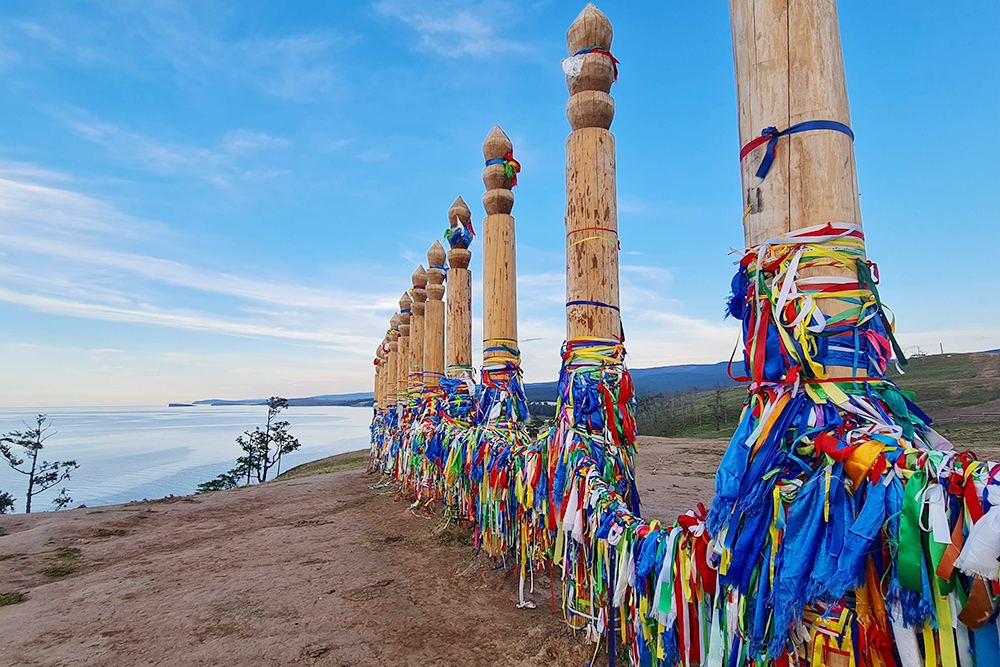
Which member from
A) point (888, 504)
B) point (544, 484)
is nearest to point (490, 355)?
point (544, 484)

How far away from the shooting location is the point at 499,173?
4.70m

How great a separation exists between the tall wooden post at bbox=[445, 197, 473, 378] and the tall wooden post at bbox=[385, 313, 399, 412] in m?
5.63

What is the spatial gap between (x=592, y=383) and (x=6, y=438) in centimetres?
3398

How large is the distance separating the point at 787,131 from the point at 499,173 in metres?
3.26

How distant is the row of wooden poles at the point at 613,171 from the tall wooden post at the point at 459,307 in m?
0.01

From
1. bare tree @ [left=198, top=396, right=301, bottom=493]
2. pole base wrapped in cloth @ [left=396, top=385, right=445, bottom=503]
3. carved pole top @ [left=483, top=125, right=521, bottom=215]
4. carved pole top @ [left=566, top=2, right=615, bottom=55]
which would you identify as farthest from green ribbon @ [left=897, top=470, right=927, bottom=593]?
bare tree @ [left=198, top=396, right=301, bottom=493]

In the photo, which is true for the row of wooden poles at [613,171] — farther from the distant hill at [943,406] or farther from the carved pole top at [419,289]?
the distant hill at [943,406]

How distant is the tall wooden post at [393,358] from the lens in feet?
39.0

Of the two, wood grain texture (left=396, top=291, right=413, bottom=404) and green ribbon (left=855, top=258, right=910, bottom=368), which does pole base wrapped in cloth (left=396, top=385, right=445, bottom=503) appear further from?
green ribbon (left=855, top=258, right=910, bottom=368)

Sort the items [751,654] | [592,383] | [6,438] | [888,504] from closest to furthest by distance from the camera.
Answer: [888,504], [751,654], [592,383], [6,438]

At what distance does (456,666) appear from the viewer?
270 cm

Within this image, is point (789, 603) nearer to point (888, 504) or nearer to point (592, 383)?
point (888, 504)

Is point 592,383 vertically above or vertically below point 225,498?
above

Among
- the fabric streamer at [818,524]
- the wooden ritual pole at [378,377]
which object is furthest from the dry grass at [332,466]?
the fabric streamer at [818,524]
